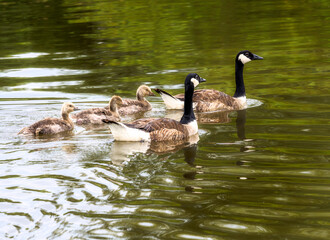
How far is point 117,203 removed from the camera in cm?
820

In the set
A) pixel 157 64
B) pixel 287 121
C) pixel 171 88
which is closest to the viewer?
pixel 287 121

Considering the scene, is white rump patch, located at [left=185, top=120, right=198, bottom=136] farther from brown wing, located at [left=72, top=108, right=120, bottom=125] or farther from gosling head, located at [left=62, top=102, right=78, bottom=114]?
gosling head, located at [left=62, top=102, right=78, bottom=114]

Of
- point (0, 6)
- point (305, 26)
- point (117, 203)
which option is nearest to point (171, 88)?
point (117, 203)

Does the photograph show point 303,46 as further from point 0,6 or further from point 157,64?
point 0,6

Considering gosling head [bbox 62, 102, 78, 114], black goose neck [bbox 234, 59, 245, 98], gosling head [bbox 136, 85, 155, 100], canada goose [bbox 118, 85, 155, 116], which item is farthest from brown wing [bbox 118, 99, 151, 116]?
black goose neck [bbox 234, 59, 245, 98]

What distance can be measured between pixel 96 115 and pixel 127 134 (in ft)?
8.11

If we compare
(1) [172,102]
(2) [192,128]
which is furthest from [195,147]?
(1) [172,102]

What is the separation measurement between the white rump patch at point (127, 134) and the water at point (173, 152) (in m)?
0.19

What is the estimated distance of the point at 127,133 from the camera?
11766 mm

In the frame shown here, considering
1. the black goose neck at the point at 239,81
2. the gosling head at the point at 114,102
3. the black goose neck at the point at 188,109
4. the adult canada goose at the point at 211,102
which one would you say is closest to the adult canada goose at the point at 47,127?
the gosling head at the point at 114,102

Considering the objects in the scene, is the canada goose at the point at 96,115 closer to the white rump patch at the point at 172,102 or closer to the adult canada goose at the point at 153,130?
the white rump patch at the point at 172,102

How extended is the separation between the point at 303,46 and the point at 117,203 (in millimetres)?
17133

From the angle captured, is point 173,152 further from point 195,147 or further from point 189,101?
point 189,101

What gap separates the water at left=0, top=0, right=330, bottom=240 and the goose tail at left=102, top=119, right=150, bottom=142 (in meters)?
0.19
